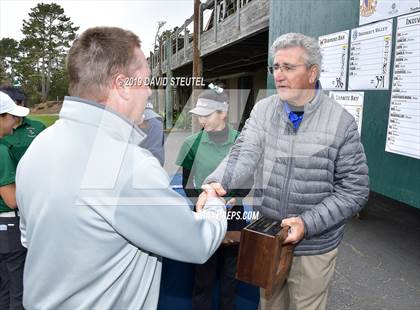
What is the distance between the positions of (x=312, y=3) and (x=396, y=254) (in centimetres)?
349

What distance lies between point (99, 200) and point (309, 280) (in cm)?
144

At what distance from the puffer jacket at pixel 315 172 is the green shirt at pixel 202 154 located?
756 millimetres

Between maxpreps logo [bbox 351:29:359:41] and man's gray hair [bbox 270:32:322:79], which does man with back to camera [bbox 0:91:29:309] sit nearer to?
man's gray hair [bbox 270:32:322:79]

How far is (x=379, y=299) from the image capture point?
336 centimetres

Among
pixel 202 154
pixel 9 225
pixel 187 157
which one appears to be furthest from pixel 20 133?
pixel 202 154

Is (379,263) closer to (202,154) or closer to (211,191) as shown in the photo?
(202,154)

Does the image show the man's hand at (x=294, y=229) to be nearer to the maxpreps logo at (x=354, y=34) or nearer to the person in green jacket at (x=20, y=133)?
the person in green jacket at (x=20, y=133)

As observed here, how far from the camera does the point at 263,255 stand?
5.68 ft

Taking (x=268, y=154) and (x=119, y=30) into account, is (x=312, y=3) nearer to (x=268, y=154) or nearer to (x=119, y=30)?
(x=268, y=154)

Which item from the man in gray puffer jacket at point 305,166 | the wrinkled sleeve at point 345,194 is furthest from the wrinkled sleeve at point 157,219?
the wrinkled sleeve at point 345,194

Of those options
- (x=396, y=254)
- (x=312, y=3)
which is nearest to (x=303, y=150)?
(x=396, y=254)

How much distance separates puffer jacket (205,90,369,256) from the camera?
1.89 metres

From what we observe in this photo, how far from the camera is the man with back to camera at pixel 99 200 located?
3.68ft

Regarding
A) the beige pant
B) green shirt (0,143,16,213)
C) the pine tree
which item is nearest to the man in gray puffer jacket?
the beige pant
